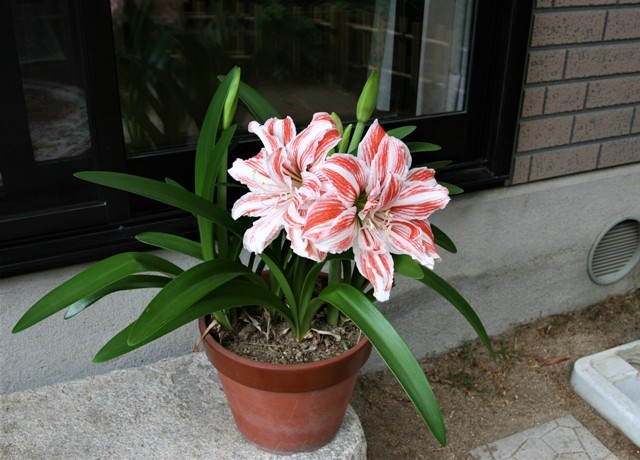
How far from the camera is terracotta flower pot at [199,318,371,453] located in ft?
4.79

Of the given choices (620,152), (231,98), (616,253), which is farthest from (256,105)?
(616,253)

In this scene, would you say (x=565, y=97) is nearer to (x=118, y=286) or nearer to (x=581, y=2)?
(x=581, y=2)

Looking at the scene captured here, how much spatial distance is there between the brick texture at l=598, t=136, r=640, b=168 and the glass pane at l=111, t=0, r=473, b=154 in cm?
62

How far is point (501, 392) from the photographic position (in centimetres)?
234

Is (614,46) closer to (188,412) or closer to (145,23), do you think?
(145,23)

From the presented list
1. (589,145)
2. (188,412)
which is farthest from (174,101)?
(589,145)

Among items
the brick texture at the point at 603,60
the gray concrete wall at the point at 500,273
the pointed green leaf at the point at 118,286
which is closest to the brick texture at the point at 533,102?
the brick texture at the point at 603,60

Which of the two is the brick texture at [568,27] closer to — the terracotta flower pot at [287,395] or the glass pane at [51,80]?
the terracotta flower pot at [287,395]

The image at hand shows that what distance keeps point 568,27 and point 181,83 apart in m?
1.21

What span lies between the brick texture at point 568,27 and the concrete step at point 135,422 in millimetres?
1277

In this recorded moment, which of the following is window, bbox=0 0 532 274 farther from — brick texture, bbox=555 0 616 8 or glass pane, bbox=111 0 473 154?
brick texture, bbox=555 0 616 8

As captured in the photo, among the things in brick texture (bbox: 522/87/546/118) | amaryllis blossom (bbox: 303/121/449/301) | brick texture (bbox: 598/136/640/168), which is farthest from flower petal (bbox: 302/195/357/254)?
brick texture (bbox: 598/136/640/168)

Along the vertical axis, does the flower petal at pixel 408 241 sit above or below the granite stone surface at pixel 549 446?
above

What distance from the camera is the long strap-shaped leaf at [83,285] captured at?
1.38 meters
